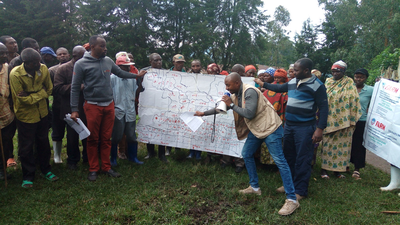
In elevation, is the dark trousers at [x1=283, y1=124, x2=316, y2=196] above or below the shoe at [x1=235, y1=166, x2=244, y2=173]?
above

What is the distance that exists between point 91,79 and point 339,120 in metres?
4.44

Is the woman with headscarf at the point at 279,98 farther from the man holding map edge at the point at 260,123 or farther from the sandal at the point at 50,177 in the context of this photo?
the sandal at the point at 50,177

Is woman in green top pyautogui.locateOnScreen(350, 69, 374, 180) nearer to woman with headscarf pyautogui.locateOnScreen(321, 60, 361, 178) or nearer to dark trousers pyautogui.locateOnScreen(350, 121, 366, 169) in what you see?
dark trousers pyautogui.locateOnScreen(350, 121, 366, 169)

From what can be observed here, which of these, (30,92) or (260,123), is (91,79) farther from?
(260,123)

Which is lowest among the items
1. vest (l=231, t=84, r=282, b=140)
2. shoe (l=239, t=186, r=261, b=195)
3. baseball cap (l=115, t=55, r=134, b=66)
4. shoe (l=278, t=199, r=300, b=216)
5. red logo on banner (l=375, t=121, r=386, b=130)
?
shoe (l=239, t=186, r=261, b=195)

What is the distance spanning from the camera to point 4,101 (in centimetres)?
415

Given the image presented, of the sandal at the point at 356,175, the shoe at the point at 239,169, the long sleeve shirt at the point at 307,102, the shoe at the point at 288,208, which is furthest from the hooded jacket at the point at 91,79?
the sandal at the point at 356,175

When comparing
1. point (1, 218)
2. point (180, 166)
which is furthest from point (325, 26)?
point (1, 218)

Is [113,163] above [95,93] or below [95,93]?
below

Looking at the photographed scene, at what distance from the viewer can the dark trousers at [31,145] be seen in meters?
4.16

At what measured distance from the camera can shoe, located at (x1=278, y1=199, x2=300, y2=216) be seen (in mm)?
3488

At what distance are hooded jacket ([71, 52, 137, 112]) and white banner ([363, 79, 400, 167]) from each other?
4763 millimetres

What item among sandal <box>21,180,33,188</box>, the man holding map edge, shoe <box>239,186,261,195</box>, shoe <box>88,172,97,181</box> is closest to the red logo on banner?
the man holding map edge

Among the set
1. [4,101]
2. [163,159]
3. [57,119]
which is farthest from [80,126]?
[163,159]
